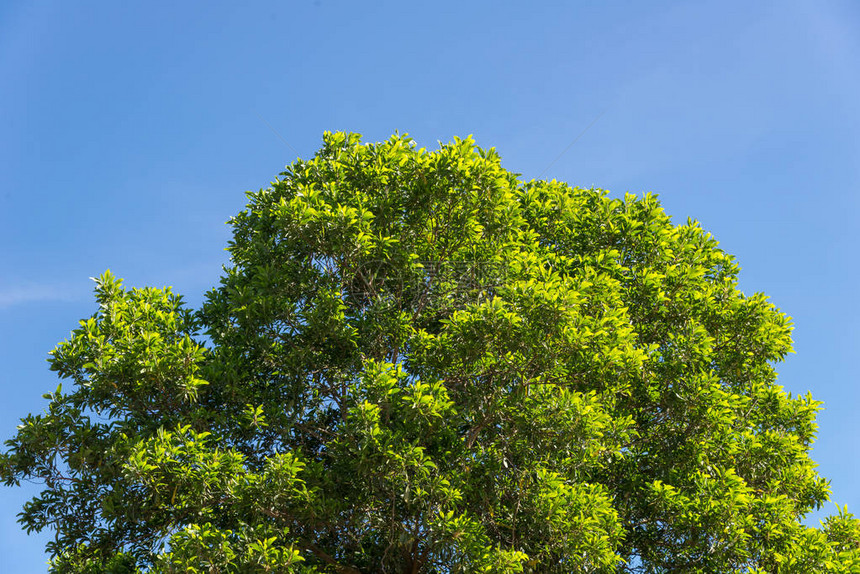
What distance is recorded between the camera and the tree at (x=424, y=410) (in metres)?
11.7

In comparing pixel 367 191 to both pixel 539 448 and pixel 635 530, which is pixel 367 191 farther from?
pixel 635 530

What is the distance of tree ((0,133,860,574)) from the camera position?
1170 centimetres

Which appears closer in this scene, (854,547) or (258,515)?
(258,515)

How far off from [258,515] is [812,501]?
35.0 feet

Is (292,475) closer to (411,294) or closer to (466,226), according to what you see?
(411,294)

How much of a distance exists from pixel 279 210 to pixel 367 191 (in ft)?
6.10

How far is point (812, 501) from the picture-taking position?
49.5ft

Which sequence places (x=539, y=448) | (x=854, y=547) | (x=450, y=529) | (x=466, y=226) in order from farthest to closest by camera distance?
(x=854, y=547) → (x=466, y=226) → (x=539, y=448) → (x=450, y=529)

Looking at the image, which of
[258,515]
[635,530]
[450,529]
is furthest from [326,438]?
[635,530]

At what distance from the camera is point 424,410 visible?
1156cm

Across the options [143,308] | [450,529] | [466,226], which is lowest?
[450,529]

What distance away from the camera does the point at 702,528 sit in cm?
1289

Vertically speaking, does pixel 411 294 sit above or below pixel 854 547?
above

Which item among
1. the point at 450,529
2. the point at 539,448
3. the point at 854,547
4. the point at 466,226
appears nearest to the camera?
the point at 450,529
